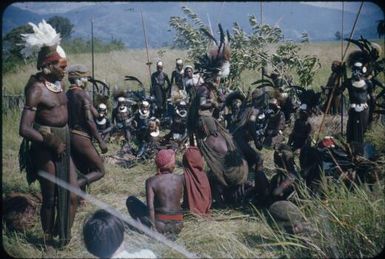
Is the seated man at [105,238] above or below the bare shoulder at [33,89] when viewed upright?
below

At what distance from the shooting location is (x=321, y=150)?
15.5ft

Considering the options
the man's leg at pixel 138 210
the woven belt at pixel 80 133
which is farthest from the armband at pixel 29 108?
the man's leg at pixel 138 210

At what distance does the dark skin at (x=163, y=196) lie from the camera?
4336 millimetres

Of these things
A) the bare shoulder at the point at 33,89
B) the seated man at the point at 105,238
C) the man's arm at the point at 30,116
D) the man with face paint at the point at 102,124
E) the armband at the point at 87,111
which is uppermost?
the bare shoulder at the point at 33,89

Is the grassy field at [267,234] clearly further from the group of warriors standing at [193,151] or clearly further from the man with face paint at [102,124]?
the man with face paint at [102,124]

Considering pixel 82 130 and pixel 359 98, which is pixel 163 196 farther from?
pixel 359 98

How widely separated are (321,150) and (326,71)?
11285 millimetres

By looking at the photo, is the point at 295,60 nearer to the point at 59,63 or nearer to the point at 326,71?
the point at 59,63

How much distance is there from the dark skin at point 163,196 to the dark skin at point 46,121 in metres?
0.83

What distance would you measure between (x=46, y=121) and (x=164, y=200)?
1464mm

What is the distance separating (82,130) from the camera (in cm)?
495

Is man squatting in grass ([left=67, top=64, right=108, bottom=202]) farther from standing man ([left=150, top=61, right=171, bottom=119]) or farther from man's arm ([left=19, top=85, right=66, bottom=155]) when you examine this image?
standing man ([left=150, top=61, right=171, bottom=119])

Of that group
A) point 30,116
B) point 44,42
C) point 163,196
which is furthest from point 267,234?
point 44,42

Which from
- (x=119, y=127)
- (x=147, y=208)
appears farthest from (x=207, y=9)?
(x=147, y=208)
